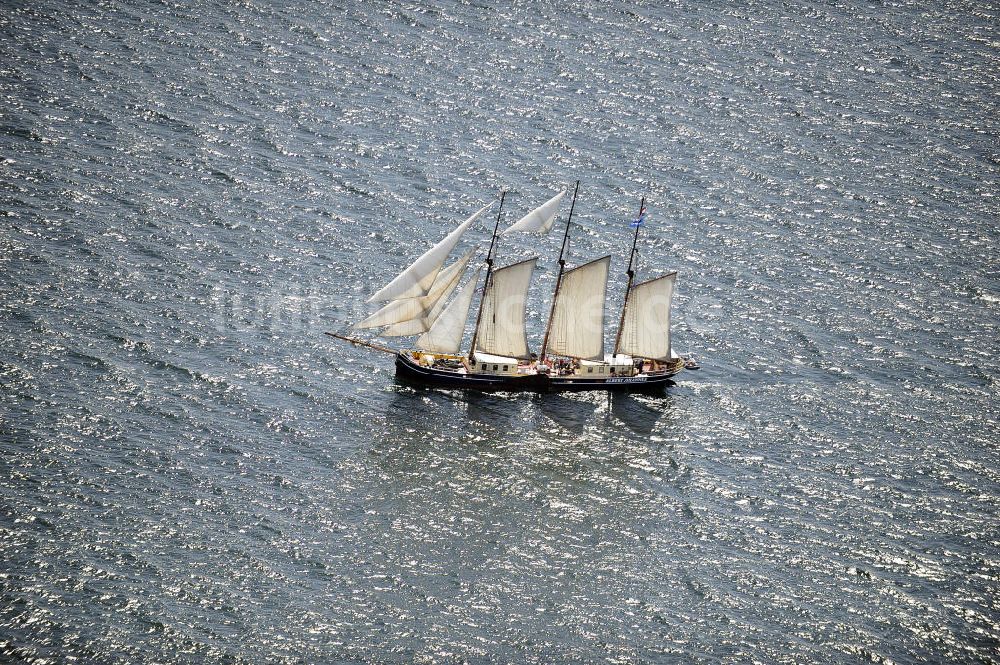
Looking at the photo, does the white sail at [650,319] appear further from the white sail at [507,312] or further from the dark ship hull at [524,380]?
the white sail at [507,312]

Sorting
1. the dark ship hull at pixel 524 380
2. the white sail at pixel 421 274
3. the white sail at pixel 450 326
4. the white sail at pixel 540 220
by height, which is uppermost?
the white sail at pixel 540 220

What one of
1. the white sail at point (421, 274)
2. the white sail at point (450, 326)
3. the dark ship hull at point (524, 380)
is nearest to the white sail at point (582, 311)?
the dark ship hull at point (524, 380)

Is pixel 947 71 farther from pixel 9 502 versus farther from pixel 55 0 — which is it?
pixel 9 502

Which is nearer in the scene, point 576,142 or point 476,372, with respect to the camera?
point 476,372

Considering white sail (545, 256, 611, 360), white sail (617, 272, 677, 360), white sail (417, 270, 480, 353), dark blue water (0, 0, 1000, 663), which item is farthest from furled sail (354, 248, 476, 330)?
white sail (617, 272, 677, 360)

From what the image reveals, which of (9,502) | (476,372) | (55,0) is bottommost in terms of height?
(9,502)

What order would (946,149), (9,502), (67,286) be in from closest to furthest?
(9,502) < (67,286) < (946,149)

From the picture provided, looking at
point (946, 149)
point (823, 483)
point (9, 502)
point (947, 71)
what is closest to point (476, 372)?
point (823, 483)
